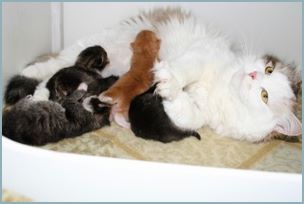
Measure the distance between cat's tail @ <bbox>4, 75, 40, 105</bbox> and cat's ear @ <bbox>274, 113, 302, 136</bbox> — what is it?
3.87 feet

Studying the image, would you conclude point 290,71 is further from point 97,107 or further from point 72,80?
point 72,80

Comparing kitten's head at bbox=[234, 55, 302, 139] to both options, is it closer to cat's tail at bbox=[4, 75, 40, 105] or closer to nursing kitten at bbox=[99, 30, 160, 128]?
nursing kitten at bbox=[99, 30, 160, 128]

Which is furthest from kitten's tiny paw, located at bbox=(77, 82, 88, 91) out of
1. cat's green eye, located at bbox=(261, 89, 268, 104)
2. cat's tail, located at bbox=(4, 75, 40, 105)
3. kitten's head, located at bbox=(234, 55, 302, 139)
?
cat's green eye, located at bbox=(261, 89, 268, 104)

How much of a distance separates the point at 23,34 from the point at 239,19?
128 centimetres

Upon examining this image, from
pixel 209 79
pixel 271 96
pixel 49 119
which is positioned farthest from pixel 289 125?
pixel 49 119

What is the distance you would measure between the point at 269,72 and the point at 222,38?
18.3 inches

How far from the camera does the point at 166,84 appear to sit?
1.74 metres

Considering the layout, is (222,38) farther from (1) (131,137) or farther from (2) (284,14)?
(1) (131,137)

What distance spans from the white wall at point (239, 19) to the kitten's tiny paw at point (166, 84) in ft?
2.82

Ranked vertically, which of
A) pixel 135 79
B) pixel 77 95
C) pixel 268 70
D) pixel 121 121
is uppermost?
pixel 268 70

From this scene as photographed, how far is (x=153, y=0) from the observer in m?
2.49

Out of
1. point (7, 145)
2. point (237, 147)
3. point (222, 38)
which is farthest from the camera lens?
point (222, 38)

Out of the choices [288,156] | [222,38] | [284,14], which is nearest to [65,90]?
[222,38]

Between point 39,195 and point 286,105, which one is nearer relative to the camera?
point 39,195
